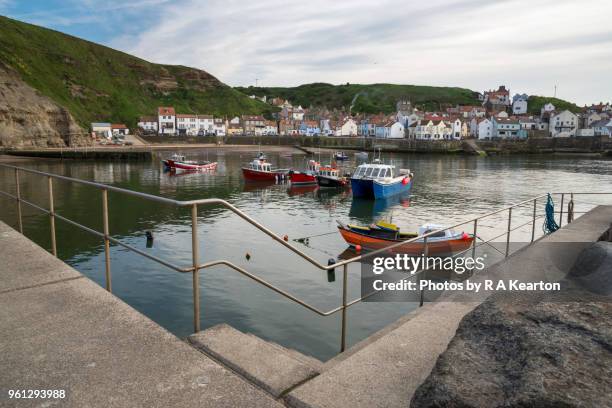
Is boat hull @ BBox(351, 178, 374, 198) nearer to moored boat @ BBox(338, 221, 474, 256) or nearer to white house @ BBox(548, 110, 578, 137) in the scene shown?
moored boat @ BBox(338, 221, 474, 256)

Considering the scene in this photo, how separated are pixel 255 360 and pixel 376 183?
35.8 m

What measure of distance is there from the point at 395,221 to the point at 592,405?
1116 inches

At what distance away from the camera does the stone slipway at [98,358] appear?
3.02 m

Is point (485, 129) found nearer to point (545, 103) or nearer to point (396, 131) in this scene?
point (396, 131)

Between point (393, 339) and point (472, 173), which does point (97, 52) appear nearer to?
point (472, 173)

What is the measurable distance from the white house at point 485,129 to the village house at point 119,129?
110488 millimetres

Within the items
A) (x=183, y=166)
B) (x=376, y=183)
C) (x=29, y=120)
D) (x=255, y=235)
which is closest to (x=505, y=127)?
(x=183, y=166)

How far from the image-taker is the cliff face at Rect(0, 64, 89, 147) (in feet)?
254

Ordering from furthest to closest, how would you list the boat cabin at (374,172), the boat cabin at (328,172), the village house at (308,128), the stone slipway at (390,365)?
the village house at (308,128) < the boat cabin at (328,172) < the boat cabin at (374,172) < the stone slipway at (390,365)

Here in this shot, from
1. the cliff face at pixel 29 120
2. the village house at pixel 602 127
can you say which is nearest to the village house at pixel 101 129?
the cliff face at pixel 29 120

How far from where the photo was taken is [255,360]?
3.63 m

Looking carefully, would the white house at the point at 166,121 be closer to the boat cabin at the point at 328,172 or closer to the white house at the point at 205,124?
the white house at the point at 205,124

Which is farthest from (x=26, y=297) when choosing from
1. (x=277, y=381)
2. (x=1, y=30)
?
(x=1, y=30)

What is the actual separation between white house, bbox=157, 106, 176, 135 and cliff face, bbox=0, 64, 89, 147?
1860 inches
